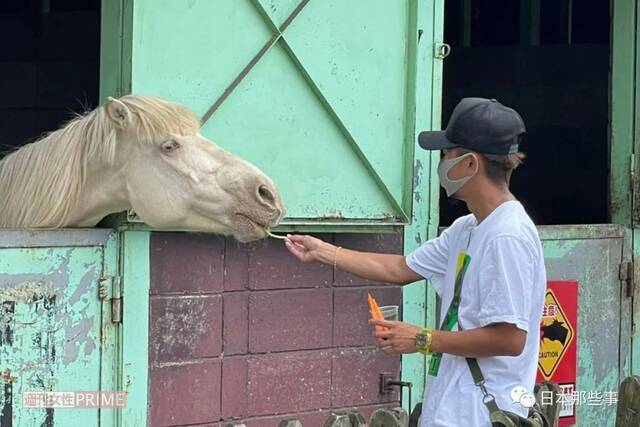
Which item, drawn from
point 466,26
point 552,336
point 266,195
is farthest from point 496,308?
point 466,26

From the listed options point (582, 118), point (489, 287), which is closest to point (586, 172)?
point (582, 118)

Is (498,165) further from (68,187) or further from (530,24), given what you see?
(530,24)

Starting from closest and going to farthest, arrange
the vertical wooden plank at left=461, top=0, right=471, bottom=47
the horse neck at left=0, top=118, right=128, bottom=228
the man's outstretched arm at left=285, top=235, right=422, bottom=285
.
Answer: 1. the man's outstretched arm at left=285, top=235, right=422, bottom=285
2. the horse neck at left=0, top=118, right=128, bottom=228
3. the vertical wooden plank at left=461, top=0, right=471, bottom=47

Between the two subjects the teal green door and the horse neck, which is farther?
the horse neck

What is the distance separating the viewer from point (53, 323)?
405 cm

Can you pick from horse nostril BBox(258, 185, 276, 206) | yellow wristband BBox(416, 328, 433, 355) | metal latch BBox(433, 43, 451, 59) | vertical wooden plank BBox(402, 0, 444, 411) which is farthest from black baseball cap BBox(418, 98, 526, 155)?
metal latch BBox(433, 43, 451, 59)

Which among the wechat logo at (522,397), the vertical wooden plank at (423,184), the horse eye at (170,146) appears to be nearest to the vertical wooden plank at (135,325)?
the horse eye at (170,146)

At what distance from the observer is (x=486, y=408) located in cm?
301

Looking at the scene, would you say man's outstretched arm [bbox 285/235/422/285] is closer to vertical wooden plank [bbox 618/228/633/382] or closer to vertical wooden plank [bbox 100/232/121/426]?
vertical wooden plank [bbox 100/232/121/426]

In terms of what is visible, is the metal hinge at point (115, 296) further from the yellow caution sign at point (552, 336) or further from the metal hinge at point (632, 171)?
the metal hinge at point (632, 171)

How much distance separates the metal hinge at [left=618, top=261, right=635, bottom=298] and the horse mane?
2.65 m

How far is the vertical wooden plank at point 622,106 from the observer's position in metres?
5.94

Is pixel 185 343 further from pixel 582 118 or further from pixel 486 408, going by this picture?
pixel 582 118

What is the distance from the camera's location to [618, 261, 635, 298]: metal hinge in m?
5.94
